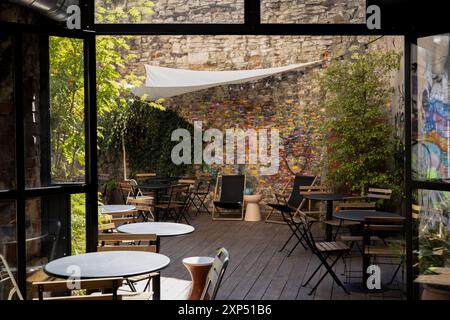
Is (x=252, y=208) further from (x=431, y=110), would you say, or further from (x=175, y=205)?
(x=431, y=110)

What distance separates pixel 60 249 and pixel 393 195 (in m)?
5.64

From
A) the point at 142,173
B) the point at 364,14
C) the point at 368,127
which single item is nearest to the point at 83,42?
the point at 364,14

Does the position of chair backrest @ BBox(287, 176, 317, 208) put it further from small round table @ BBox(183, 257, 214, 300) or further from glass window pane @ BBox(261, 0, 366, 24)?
glass window pane @ BBox(261, 0, 366, 24)

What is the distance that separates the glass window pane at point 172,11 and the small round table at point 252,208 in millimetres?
6655

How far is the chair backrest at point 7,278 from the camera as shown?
305 cm

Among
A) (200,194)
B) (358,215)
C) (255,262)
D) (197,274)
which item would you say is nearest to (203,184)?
(200,194)

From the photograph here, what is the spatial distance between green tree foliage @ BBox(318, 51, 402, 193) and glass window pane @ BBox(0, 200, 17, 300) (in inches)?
222

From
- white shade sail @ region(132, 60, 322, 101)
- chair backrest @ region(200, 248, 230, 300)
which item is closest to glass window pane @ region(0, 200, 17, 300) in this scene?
chair backrest @ region(200, 248, 230, 300)

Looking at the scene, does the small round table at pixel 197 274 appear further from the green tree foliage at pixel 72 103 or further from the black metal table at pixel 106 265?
the green tree foliage at pixel 72 103

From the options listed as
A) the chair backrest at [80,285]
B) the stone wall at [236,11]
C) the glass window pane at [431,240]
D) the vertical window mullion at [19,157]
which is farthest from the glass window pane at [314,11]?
the chair backrest at [80,285]

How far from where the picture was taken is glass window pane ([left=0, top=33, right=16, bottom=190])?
122 inches

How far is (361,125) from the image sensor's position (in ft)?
26.2

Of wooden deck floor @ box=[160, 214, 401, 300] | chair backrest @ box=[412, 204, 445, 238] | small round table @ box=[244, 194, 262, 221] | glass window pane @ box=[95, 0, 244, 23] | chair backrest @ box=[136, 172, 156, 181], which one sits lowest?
wooden deck floor @ box=[160, 214, 401, 300]

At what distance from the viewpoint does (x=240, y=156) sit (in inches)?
426
